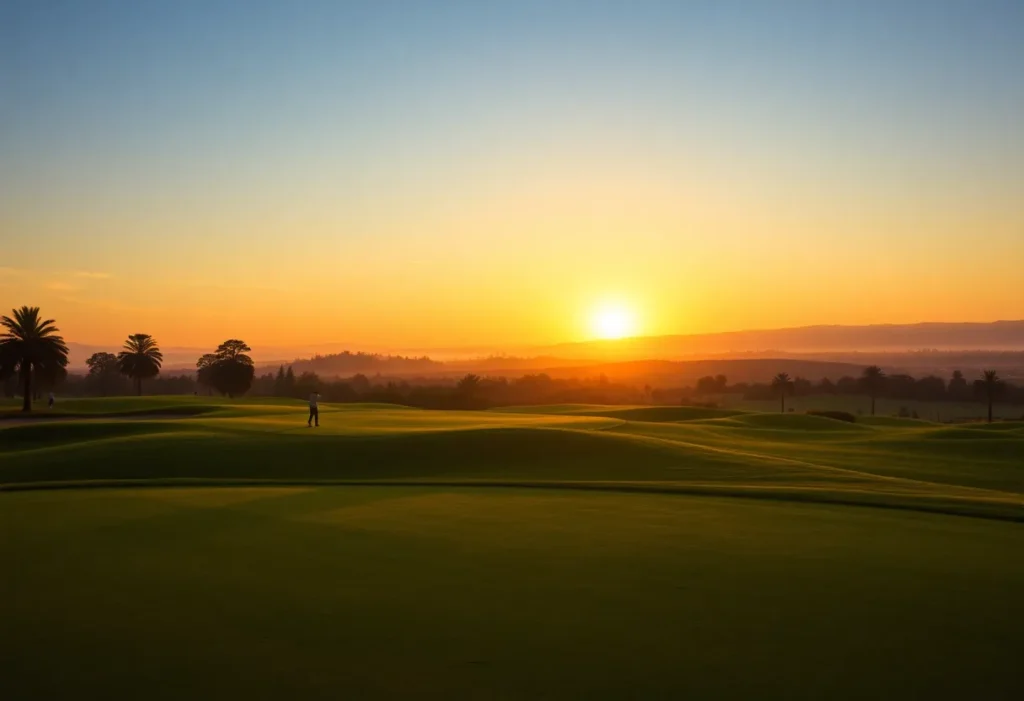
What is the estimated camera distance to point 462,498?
63.8 ft

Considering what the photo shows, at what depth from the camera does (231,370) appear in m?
101

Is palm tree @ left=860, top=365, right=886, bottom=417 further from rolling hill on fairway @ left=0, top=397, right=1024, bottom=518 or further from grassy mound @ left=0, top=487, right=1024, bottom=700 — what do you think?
grassy mound @ left=0, top=487, right=1024, bottom=700

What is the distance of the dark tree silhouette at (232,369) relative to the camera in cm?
10075

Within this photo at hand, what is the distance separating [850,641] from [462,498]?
12233mm

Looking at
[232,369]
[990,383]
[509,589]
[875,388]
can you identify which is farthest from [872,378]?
[509,589]

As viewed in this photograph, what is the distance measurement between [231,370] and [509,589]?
97.9 m

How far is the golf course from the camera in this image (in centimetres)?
725

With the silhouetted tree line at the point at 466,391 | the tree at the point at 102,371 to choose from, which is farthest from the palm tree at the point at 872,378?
the tree at the point at 102,371

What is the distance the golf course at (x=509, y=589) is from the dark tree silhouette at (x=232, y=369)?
8046 centimetres

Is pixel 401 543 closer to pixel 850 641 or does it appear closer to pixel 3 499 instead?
pixel 850 641

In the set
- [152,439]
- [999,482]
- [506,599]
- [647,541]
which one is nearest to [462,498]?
[647,541]

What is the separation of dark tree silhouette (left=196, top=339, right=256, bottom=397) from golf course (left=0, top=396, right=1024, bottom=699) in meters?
80.5

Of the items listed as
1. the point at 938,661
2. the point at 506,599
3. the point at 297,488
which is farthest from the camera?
the point at 297,488

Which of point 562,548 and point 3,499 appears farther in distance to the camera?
point 3,499
